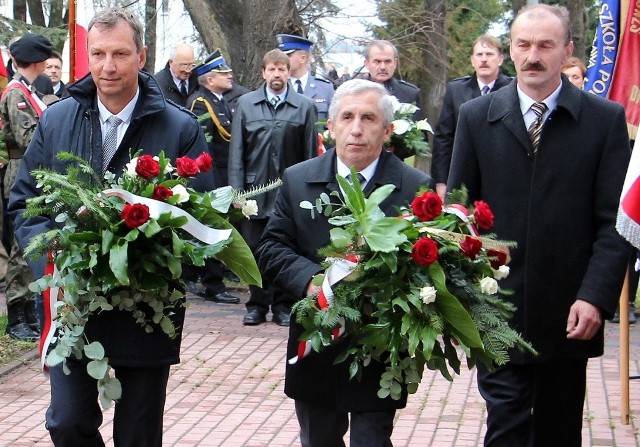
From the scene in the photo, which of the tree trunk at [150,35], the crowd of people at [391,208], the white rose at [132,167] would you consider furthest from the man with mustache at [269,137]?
the tree trunk at [150,35]

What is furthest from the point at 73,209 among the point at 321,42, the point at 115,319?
the point at 321,42

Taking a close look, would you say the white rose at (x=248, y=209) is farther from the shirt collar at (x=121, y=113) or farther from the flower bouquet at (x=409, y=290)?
the shirt collar at (x=121, y=113)

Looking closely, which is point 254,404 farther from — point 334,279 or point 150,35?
point 150,35

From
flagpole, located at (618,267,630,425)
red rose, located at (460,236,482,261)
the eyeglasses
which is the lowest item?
flagpole, located at (618,267,630,425)

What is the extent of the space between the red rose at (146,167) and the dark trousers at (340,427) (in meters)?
1.18

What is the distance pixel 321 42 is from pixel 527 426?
47.3 feet

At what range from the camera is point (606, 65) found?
26.2ft

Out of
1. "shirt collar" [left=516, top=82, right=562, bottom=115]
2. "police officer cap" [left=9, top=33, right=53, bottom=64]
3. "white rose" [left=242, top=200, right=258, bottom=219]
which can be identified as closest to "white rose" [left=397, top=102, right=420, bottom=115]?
"police officer cap" [left=9, top=33, right=53, bottom=64]

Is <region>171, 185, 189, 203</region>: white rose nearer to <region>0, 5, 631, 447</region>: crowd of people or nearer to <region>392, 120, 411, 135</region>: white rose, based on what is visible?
<region>0, 5, 631, 447</region>: crowd of people

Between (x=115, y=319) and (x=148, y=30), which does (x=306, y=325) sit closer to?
(x=115, y=319)

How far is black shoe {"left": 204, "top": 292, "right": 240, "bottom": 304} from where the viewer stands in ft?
39.7

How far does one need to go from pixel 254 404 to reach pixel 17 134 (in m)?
3.40

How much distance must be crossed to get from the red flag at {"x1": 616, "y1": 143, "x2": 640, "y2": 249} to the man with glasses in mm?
8119

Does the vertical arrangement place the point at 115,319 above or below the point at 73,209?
below
